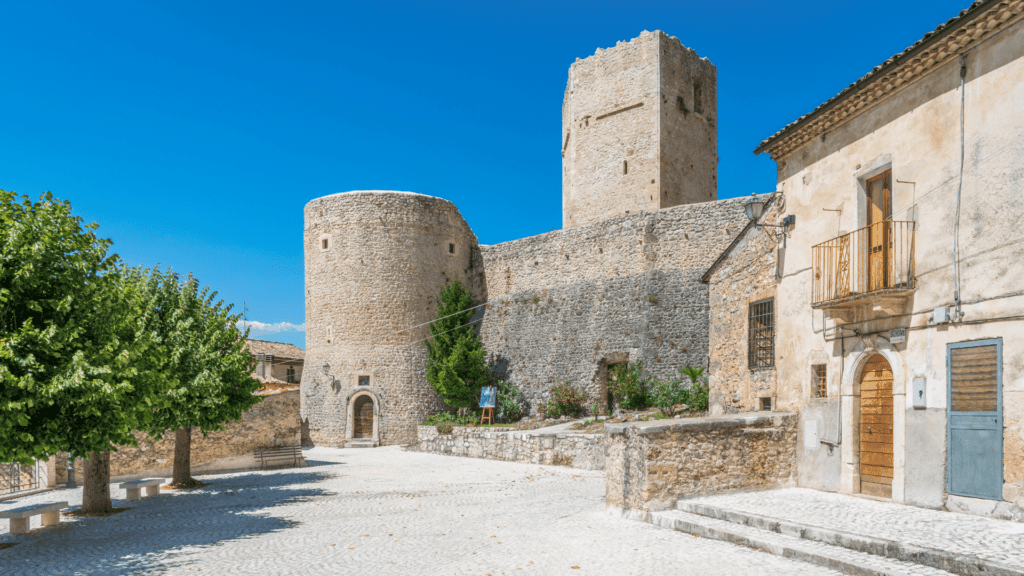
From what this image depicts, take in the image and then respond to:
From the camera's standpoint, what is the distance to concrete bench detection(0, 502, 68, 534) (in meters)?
9.73

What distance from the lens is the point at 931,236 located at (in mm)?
8180

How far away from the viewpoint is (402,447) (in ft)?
86.0

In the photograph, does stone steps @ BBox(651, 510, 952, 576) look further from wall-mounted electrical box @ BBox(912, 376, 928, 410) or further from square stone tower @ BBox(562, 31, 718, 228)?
square stone tower @ BBox(562, 31, 718, 228)

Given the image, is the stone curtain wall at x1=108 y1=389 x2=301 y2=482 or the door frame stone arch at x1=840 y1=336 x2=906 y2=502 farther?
the stone curtain wall at x1=108 y1=389 x2=301 y2=482

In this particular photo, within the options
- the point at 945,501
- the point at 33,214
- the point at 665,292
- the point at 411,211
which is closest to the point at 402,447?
the point at 411,211

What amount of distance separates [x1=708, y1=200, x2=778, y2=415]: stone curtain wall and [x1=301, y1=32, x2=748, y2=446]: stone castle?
32.9ft

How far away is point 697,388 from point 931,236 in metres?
11.9

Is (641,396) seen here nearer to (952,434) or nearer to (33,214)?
(952,434)

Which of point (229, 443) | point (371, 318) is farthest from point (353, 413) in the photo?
point (229, 443)

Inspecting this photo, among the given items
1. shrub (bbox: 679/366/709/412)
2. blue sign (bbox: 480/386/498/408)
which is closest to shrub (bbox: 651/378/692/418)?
shrub (bbox: 679/366/709/412)

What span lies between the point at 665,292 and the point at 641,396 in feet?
11.9

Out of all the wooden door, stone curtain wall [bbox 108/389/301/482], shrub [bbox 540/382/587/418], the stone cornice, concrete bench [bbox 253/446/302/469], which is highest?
the stone cornice

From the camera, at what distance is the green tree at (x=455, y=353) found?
1023 inches

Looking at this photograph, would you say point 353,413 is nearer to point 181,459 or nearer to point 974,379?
point 181,459
